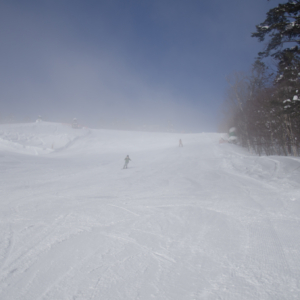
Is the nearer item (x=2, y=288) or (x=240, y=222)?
(x=2, y=288)

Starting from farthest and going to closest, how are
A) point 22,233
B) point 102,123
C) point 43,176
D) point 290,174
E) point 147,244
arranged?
point 102,123 → point 43,176 → point 290,174 → point 22,233 → point 147,244

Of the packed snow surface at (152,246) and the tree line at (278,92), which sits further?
the tree line at (278,92)

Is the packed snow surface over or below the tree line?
below

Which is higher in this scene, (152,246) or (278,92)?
(278,92)

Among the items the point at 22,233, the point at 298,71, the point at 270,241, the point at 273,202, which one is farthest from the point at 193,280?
the point at 298,71

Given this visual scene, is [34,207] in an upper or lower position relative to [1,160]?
lower

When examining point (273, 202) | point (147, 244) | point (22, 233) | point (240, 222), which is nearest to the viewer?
point (147, 244)

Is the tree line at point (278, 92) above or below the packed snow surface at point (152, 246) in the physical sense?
above

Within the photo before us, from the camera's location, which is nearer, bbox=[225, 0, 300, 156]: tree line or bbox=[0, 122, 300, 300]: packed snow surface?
bbox=[0, 122, 300, 300]: packed snow surface

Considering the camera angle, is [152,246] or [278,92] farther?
[278,92]

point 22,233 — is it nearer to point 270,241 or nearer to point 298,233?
point 270,241

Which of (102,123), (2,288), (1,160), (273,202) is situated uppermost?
(102,123)

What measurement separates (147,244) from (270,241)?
2591mm

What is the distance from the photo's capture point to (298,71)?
1116cm
